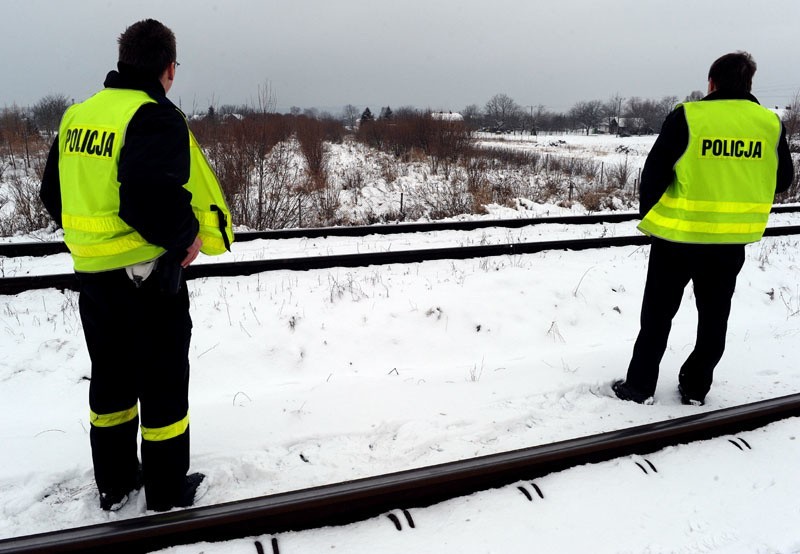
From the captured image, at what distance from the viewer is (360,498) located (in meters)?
2.69

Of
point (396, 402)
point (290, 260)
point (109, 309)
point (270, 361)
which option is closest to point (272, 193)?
point (290, 260)

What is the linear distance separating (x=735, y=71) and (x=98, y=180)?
158 inches

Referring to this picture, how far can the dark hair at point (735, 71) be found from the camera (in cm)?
345

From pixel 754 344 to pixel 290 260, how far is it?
18.7ft

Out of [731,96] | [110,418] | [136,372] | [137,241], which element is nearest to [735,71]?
[731,96]

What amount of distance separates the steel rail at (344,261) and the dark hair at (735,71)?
449cm

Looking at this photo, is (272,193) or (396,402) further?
(272,193)

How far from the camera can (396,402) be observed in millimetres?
4152

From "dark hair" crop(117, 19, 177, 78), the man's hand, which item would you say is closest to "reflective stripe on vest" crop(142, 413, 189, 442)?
the man's hand

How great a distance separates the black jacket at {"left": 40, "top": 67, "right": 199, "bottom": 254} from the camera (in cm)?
228

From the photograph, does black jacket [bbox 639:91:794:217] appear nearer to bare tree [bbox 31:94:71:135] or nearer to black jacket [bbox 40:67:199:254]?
black jacket [bbox 40:67:199:254]

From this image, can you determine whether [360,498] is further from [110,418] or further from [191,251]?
[191,251]

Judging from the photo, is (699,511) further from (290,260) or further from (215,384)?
(290,260)

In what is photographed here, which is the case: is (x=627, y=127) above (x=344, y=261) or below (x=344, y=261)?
above
